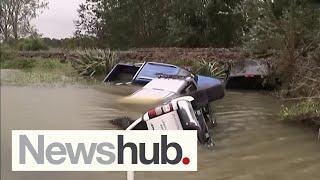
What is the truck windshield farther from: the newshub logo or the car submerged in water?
the newshub logo

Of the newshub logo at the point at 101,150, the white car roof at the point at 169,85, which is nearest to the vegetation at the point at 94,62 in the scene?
the white car roof at the point at 169,85

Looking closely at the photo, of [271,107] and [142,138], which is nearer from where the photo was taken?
[142,138]

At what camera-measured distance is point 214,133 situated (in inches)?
355

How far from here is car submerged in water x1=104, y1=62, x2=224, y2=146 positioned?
540 centimetres

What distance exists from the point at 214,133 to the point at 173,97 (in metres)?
1.00

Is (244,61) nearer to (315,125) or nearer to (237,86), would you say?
(237,86)

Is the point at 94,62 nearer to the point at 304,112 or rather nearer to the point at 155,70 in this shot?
the point at 155,70

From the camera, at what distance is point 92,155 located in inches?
157

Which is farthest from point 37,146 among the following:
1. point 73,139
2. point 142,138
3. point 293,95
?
point 293,95

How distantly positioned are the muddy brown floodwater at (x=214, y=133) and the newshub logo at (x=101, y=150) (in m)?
1.24

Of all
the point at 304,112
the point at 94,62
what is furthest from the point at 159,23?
the point at 304,112

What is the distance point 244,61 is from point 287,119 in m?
6.95

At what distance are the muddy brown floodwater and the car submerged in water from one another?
37 cm

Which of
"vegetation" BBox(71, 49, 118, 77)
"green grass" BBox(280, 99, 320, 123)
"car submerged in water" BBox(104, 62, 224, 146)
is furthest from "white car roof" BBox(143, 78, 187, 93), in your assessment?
"vegetation" BBox(71, 49, 118, 77)
